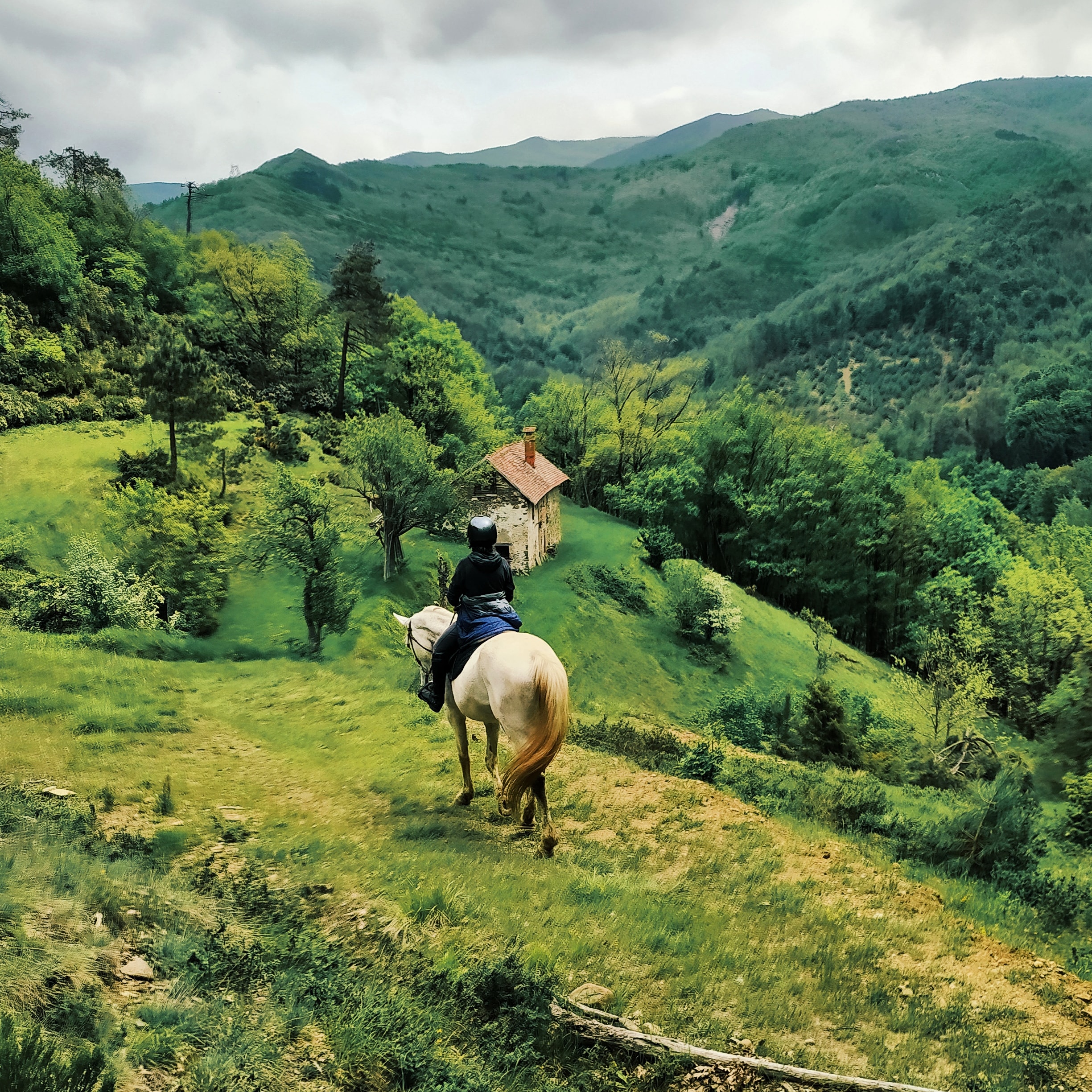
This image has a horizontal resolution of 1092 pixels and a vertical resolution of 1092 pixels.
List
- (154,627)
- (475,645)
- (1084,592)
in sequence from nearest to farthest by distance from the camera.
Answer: (475,645)
(154,627)
(1084,592)

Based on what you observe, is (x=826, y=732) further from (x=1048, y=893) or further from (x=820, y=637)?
(x=820, y=637)

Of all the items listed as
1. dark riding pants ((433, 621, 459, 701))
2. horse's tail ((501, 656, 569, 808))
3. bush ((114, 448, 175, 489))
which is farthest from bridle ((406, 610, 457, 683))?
bush ((114, 448, 175, 489))

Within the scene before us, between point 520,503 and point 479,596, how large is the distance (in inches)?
1253

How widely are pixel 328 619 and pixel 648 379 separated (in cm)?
5313

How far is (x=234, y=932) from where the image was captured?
23.0 ft

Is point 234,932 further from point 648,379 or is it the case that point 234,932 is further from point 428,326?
point 648,379

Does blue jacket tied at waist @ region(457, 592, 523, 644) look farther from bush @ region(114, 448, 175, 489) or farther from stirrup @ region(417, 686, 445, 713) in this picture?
Answer: bush @ region(114, 448, 175, 489)

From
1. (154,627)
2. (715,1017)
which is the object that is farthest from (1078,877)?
(154,627)

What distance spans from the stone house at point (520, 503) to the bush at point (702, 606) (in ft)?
33.3

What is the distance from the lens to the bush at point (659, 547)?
4938 cm

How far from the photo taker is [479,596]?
11195mm

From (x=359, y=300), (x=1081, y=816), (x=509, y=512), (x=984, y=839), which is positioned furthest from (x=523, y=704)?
(x=359, y=300)

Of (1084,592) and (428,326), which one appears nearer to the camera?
(1084,592)

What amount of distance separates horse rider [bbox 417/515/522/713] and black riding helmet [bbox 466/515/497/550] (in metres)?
0.01
